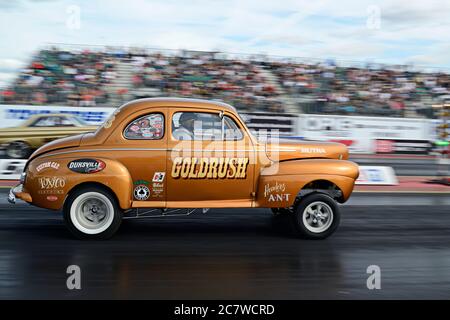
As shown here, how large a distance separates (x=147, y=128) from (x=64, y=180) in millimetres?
1279

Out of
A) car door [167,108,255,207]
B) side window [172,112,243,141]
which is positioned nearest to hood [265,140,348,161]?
car door [167,108,255,207]

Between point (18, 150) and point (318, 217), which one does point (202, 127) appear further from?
point (18, 150)

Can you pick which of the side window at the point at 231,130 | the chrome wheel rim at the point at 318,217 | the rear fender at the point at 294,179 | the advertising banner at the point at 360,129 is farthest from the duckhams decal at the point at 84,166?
the advertising banner at the point at 360,129

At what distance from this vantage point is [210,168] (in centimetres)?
724

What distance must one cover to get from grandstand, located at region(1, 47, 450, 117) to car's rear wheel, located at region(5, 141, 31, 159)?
183 inches

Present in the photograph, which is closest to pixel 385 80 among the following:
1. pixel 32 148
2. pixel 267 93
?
pixel 267 93

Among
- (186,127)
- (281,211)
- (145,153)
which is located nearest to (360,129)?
(281,211)

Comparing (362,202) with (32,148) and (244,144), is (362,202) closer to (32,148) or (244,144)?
(244,144)

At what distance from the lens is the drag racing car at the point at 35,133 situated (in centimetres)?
1559

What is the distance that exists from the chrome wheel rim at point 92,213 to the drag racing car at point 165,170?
0.5 inches

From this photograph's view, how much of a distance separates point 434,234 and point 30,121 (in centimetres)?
1194

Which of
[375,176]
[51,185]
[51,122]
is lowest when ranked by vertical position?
[375,176]
